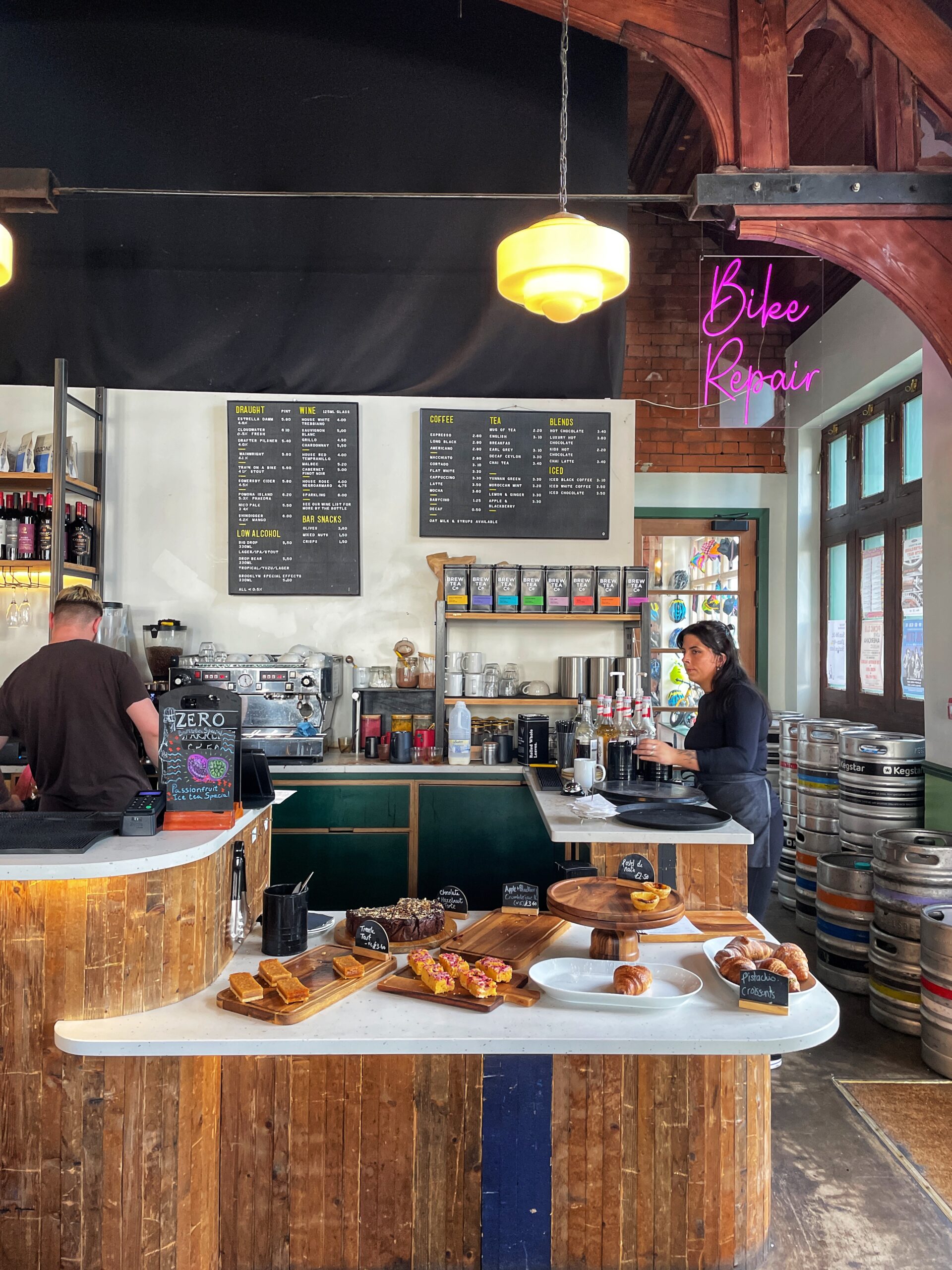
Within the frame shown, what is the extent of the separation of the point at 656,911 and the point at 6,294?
480 cm

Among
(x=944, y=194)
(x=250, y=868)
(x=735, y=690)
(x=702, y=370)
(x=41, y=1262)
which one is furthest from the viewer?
(x=702, y=370)

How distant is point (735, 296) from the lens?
Answer: 274 inches

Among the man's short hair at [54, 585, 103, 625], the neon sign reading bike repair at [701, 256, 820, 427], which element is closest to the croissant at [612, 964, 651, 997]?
the man's short hair at [54, 585, 103, 625]

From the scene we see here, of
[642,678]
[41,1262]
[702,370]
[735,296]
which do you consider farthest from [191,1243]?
[735,296]

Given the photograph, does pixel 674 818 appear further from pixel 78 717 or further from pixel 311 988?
pixel 78 717

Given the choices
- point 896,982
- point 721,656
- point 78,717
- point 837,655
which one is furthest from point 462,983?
point 837,655

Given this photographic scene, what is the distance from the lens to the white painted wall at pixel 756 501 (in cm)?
710

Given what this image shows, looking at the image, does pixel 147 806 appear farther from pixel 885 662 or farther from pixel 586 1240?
pixel 885 662

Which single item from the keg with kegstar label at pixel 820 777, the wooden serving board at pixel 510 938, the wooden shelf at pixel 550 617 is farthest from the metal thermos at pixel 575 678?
the wooden serving board at pixel 510 938

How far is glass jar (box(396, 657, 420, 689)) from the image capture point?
194 inches

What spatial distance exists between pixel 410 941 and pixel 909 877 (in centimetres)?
245

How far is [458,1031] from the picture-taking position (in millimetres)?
1773

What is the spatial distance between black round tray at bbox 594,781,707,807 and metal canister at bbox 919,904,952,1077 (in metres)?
1.04

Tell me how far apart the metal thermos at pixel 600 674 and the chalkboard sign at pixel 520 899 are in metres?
2.23
